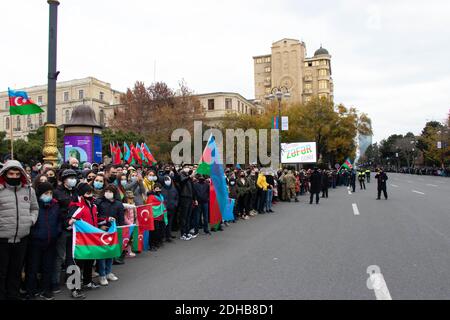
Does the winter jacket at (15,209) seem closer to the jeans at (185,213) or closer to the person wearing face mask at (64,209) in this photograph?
the person wearing face mask at (64,209)

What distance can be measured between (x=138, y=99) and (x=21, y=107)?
41469 mm

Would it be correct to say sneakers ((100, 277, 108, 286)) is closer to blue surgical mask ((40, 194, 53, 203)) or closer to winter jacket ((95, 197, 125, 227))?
winter jacket ((95, 197, 125, 227))

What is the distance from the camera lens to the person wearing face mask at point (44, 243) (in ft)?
18.8

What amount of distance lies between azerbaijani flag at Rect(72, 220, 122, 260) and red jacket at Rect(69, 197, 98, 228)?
0.13 meters

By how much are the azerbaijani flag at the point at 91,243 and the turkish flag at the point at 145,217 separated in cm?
249

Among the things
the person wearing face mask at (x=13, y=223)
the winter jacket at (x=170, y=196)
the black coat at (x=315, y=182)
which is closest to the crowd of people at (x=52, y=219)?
the person wearing face mask at (x=13, y=223)

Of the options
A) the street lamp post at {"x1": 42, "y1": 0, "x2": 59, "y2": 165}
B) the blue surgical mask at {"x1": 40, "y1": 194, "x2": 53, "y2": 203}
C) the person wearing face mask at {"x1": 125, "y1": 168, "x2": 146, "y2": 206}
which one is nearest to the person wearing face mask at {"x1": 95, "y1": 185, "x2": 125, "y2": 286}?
the blue surgical mask at {"x1": 40, "y1": 194, "x2": 53, "y2": 203}

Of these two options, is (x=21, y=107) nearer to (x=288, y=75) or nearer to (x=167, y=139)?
(x=167, y=139)

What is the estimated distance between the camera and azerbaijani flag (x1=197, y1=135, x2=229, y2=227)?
11891 mm

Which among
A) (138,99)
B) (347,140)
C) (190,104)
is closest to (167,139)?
(190,104)

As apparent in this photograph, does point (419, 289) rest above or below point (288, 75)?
below

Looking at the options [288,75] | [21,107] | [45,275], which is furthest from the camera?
[288,75]

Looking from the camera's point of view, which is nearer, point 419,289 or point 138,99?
point 419,289

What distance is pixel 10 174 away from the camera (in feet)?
17.7
